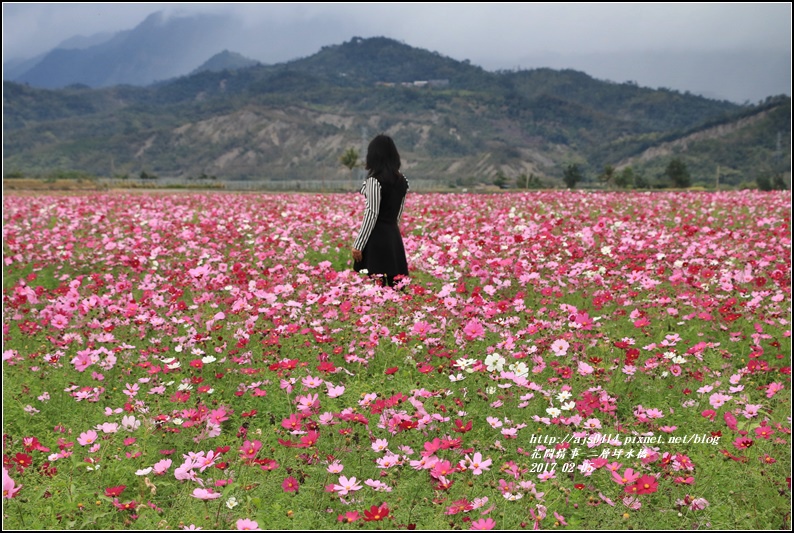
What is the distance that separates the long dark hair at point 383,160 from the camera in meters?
6.25

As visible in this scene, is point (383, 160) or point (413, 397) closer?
point (413, 397)

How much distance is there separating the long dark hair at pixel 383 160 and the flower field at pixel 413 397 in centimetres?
108

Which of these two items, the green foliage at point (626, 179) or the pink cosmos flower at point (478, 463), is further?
the green foliage at point (626, 179)

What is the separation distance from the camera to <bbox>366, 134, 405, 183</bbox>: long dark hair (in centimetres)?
625

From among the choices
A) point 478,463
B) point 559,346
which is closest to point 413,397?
point 478,463

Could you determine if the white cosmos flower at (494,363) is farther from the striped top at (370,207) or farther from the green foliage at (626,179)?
the green foliage at (626,179)

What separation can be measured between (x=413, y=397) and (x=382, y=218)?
3.09 meters

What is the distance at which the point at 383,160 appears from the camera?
6.27m

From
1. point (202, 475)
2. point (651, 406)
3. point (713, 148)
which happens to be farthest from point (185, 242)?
point (713, 148)

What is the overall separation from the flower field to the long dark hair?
1.08 m

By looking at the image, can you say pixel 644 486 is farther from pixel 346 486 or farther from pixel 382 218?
pixel 382 218

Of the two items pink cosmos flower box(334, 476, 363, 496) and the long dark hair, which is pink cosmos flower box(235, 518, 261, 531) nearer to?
pink cosmos flower box(334, 476, 363, 496)

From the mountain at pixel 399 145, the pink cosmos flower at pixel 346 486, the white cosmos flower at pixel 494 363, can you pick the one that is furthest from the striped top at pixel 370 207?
the mountain at pixel 399 145

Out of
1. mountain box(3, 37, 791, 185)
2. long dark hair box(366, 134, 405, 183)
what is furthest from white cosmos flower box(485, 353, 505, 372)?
mountain box(3, 37, 791, 185)
